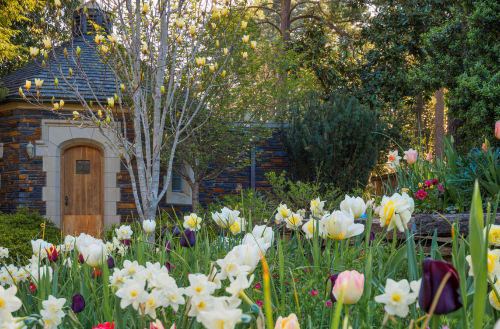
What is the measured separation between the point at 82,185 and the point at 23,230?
234 cm

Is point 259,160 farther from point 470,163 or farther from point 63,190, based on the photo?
point 470,163

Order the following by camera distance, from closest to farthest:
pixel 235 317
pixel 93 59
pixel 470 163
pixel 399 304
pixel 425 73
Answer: pixel 235 317
pixel 399 304
pixel 470 163
pixel 425 73
pixel 93 59

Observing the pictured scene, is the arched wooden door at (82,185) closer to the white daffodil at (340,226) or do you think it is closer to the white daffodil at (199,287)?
the white daffodil at (340,226)

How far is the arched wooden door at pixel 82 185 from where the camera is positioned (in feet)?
28.6

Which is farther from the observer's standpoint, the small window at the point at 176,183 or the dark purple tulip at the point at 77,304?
the small window at the point at 176,183

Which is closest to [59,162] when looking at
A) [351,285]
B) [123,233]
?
[123,233]

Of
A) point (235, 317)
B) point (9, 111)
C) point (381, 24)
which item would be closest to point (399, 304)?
point (235, 317)

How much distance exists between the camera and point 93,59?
10148 mm

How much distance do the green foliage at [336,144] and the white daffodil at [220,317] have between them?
784cm

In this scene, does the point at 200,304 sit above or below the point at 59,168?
below

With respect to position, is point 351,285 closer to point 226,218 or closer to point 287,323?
point 287,323

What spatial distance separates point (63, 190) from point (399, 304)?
9085mm

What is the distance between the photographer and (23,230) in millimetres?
6555

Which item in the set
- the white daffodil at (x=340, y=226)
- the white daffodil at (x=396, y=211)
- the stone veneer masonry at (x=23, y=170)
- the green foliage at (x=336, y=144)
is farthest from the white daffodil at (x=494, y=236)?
the stone veneer masonry at (x=23, y=170)
